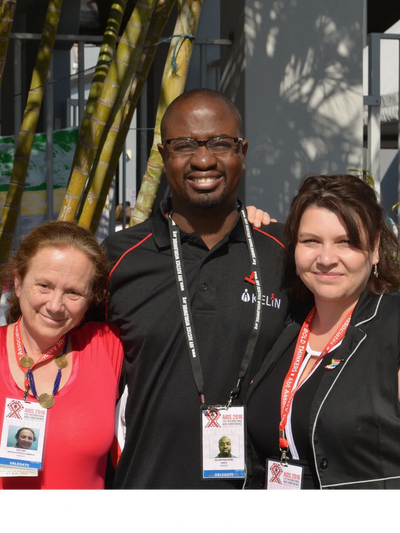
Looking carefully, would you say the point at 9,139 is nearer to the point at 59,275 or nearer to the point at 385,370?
the point at 59,275

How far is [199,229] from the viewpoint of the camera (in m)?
2.73

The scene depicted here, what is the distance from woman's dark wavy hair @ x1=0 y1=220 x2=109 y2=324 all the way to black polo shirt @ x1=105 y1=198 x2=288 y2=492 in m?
0.09

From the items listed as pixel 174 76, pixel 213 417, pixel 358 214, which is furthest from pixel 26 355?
pixel 174 76

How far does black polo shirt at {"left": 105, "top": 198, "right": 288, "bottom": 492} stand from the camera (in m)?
2.48

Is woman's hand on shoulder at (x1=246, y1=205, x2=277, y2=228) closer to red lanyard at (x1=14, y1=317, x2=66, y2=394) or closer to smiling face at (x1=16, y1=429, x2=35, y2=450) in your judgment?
red lanyard at (x1=14, y1=317, x2=66, y2=394)

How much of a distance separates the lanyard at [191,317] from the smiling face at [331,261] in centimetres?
25

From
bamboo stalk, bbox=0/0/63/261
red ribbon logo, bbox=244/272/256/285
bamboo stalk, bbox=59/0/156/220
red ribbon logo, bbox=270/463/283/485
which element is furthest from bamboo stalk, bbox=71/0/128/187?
red ribbon logo, bbox=270/463/283/485

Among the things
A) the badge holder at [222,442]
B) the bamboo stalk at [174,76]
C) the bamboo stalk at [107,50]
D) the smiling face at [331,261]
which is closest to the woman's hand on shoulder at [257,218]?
the smiling face at [331,261]

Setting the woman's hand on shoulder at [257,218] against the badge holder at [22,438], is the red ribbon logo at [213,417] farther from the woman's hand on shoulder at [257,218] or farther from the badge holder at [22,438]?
the woman's hand on shoulder at [257,218]

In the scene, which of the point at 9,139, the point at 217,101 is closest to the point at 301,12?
the point at 9,139

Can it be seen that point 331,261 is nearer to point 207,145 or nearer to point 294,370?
point 294,370

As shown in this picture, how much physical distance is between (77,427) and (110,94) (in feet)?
5.29

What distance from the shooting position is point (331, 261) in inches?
91.0

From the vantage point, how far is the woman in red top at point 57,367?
234 cm
